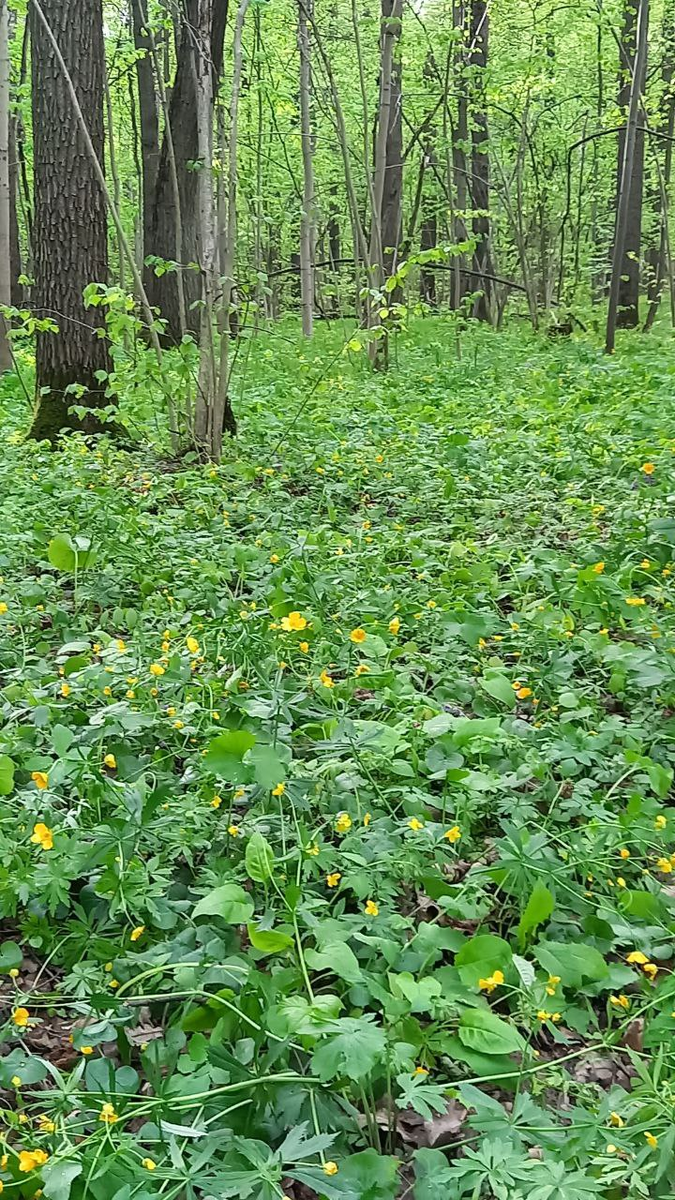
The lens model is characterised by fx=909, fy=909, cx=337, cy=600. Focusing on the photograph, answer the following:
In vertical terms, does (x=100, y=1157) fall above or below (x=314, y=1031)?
below

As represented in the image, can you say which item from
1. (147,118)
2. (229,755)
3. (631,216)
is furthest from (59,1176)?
(147,118)

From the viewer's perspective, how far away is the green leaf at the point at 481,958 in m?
1.76

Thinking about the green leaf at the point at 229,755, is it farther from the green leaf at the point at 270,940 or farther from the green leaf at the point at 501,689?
the green leaf at the point at 501,689

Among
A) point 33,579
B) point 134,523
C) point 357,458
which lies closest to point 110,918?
point 33,579

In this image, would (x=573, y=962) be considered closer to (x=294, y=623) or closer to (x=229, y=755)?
(x=229, y=755)

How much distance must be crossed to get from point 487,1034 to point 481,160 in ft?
51.3

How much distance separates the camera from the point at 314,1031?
1464 millimetres

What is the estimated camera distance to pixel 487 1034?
164 cm

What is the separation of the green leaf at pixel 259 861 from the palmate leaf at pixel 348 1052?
0.42m

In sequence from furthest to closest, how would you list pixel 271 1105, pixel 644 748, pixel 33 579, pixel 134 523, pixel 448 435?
pixel 448 435, pixel 134 523, pixel 33 579, pixel 644 748, pixel 271 1105

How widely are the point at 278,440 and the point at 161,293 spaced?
6.59 meters

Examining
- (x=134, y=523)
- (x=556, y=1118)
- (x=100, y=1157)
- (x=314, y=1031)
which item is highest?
(x=134, y=523)

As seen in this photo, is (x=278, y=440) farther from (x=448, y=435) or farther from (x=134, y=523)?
(x=134, y=523)

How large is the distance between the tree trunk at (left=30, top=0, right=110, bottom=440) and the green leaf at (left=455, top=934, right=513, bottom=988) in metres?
5.47
